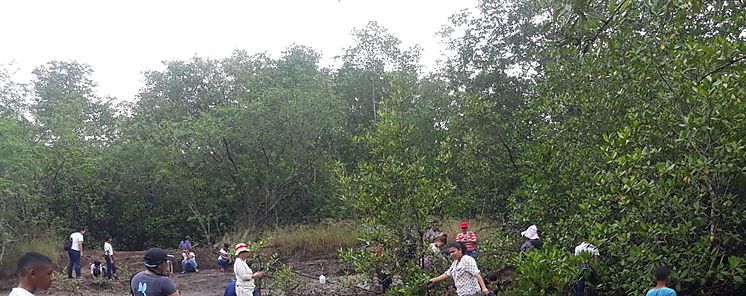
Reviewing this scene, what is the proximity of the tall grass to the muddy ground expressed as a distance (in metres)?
0.35

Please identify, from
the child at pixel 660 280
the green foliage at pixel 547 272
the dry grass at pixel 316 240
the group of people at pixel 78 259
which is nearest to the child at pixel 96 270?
the group of people at pixel 78 259

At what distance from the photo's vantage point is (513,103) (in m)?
20.8

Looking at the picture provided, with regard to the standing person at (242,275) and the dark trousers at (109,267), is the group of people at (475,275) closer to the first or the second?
the standing person at (242,275)

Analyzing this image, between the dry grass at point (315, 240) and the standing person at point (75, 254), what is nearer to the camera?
the standing person at point (75, 254)

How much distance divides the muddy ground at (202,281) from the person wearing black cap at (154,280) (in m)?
6.57

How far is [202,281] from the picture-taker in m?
18.2

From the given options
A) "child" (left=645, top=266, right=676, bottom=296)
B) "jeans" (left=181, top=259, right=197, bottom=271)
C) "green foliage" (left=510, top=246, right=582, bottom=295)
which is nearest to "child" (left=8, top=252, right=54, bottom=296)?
"child" (left=645, top=266, right=676, bottom=296)

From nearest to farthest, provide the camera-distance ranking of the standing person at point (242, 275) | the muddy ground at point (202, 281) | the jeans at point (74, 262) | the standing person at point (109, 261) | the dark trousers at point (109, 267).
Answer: the standing person at point (242, 275)
the muddy ground at point (202, 281)
the jeans at point (74, 262)
the standing person at point (109, 261)
the dark trousers at point (109, 267)

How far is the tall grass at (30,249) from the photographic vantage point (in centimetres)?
1844

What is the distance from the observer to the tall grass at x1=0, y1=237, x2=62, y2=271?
60.5ft

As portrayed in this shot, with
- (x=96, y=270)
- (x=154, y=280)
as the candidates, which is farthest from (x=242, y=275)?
(x=96, y=270)

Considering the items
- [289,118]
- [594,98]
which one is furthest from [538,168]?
[289,118]

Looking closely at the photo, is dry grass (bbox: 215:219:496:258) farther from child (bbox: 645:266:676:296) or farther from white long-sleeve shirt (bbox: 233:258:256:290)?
child (bbox: 645:266:676:296)

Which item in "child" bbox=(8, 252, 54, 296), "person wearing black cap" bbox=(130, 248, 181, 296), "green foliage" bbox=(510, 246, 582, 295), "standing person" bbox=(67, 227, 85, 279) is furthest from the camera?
"standing person" bbox=(67, 227, 85, 279)
